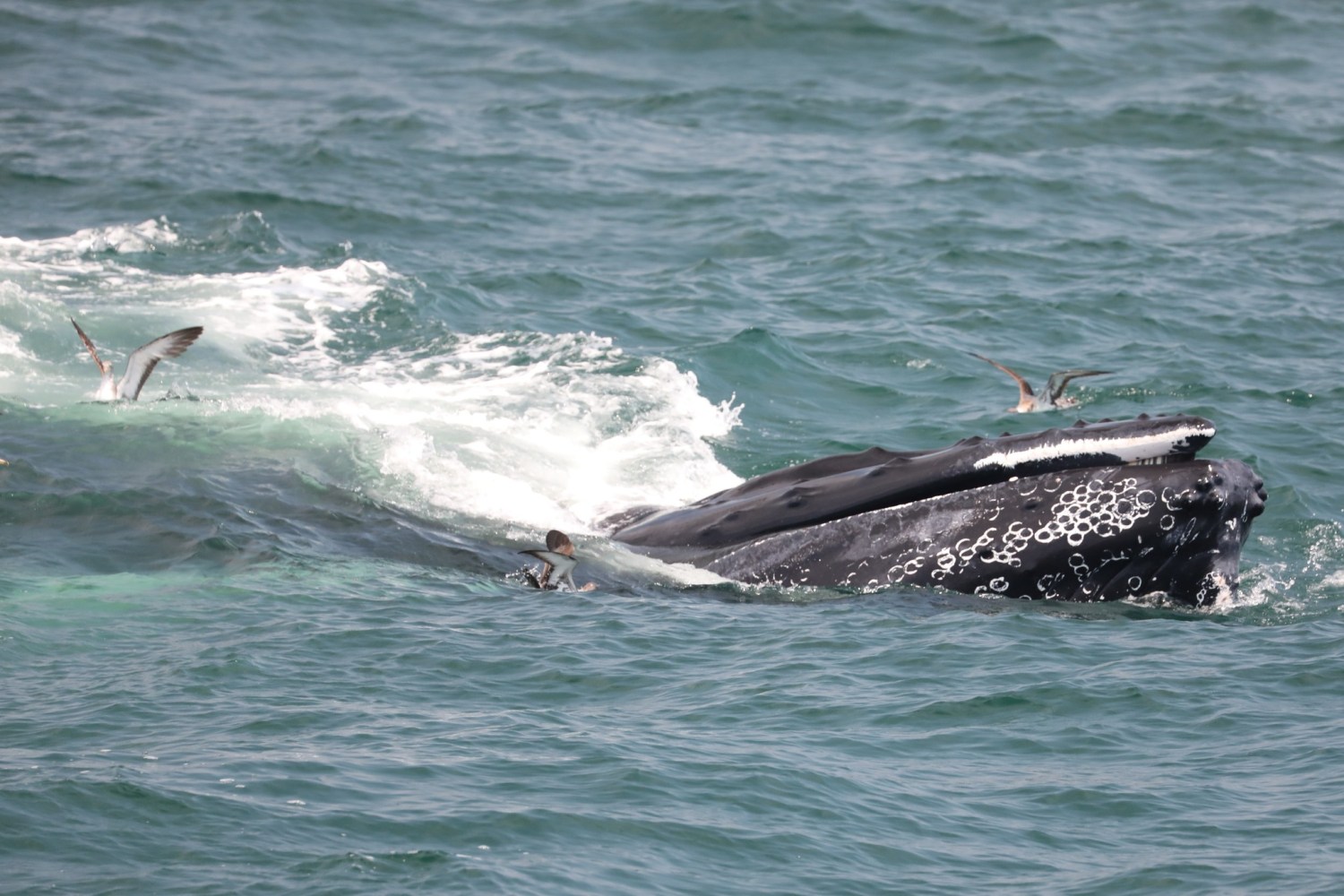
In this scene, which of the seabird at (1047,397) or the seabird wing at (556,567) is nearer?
the seabird wing at (556,567)

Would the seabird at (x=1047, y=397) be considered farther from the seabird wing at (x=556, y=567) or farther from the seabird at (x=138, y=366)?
the seabird at (x=138, y=366)

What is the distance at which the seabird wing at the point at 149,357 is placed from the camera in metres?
14.1

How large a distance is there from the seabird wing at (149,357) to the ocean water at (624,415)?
33cm

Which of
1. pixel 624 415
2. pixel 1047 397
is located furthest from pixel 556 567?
pixel 1047 397

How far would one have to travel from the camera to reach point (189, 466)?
12.9 metres

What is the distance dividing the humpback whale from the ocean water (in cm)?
22

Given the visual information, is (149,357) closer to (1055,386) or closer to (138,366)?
(138,366)

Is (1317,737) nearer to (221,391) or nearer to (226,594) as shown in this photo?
(226,594)

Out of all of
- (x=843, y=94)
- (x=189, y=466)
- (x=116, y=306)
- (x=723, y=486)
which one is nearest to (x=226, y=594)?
(x=189, y=466)

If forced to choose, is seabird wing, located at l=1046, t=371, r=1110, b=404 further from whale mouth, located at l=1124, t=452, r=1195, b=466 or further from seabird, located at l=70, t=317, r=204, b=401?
seabird, located at l=70, t=317, r=204, b=401

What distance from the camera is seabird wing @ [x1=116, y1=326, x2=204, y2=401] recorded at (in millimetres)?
14062

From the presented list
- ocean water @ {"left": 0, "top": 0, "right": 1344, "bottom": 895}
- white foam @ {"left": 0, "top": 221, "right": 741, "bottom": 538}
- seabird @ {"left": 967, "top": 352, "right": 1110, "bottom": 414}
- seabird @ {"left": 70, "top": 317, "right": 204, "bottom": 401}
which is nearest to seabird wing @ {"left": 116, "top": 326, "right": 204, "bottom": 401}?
seabird @ {"left": 70, "top": 317, "right": 204, "bottom": 401}

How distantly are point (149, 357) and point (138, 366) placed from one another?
12 cm

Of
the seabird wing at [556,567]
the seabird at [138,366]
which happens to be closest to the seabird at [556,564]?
the seabird wing at [556,567]
